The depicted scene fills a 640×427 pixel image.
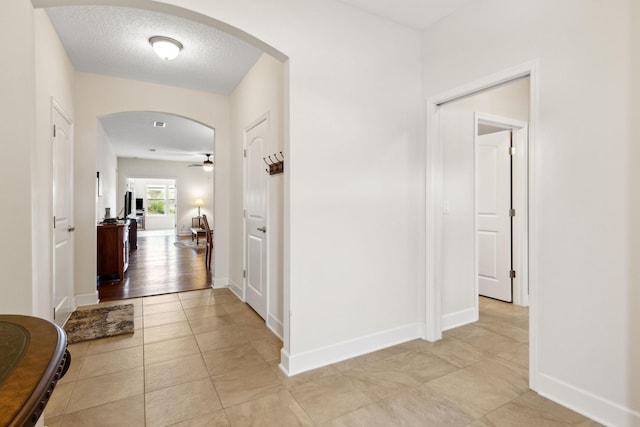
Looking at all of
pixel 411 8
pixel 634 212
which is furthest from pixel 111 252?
pixel 634 212

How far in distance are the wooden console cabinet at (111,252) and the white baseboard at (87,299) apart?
0.97m

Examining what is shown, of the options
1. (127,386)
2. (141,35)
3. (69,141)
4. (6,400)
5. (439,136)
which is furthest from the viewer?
(69,141)

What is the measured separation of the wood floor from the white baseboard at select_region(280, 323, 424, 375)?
8.98 ft

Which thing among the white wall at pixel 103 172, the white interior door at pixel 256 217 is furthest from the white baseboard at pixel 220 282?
the white wall at pixel 103 172

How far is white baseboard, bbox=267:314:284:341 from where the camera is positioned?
9.44 ft

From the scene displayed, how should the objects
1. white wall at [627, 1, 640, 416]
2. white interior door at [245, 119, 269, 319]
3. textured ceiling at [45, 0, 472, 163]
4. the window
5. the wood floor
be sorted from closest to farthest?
white wall at [627, 1, 640, 416], textured ceiling at [45, 0, 472, 163], white interior door at [245, 119, 269, 319], the wood floor, the window

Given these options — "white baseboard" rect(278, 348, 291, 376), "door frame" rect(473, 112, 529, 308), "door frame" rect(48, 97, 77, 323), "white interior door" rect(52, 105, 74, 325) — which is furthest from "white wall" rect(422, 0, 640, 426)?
"white interior door" rect(52, 105, 74, 325)

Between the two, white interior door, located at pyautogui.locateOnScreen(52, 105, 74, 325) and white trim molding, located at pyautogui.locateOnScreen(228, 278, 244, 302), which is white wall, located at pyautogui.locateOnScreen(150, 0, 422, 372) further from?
white interior door, located at pyautogui.locateOnScreen(52, 105, 74, 325)

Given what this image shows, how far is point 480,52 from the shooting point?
93.8 inches

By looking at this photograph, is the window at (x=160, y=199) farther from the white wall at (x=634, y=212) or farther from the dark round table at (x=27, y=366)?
the white wall at (x=634, y=212)

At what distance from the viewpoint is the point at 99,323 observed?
3.19 meters

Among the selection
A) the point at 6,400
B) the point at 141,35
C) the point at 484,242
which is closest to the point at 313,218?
the point at 6,400

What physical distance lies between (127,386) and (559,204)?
300 cm

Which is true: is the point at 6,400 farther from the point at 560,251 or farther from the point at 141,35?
the point at 141,35
